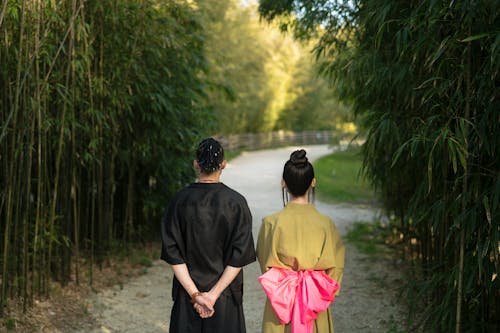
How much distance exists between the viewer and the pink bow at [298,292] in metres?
2.46

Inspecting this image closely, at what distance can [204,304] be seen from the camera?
2416mm

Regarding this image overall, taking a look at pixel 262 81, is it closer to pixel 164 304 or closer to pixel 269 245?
pixel 164 304

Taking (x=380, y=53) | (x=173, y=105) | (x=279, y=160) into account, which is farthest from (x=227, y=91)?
(x=279, y=160)

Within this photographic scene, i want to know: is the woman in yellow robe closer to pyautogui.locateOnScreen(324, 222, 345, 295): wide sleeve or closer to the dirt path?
pyautogui.locateOnScreen(324, 222, 345, 295): wide sleeve

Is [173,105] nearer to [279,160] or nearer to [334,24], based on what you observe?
[334,24]

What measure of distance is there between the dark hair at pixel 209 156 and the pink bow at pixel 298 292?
49cm

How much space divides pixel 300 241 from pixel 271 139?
25.0 meters

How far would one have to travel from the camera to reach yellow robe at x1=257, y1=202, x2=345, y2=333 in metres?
2.45

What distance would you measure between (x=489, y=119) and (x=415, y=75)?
81cm

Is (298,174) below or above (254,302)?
above

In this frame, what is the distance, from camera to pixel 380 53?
4148mm

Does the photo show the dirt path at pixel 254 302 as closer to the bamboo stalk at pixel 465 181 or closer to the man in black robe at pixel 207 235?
the bamboo stalk at pixel 465 181

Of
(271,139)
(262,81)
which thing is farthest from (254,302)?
(271,139)

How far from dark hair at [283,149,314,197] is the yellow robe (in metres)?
0.07
